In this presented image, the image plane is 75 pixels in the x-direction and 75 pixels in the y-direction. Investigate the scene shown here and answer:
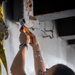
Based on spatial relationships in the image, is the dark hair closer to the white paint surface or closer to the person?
the person

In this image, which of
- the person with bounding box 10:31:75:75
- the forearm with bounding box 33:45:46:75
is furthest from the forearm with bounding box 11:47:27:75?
the forearm with bounding box 33:45:46:75

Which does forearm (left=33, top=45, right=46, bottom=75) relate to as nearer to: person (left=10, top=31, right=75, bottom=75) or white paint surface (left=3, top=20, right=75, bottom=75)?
person (left=10, top=31, right=75, bottom=75)

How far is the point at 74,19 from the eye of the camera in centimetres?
298

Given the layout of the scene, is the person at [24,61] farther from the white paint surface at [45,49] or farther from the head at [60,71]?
the white paint surface at [45,49]

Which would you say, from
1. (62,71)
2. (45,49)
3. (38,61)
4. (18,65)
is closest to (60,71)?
(62,71)

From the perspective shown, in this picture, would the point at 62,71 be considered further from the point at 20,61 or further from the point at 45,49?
the point at 45,49

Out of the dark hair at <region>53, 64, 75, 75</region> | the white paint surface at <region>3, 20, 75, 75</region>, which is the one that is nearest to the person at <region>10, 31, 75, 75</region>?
the dark hair at <region>53, 64, 75, 75</region>

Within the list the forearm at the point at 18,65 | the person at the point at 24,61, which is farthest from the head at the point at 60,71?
the forearm at the point at 18,65

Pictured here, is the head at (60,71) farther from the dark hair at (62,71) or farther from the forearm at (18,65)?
the forearm at (18,65)

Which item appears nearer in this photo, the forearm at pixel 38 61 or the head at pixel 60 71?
the head at pixel 60 71

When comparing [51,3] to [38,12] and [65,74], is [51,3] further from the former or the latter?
[65,74]

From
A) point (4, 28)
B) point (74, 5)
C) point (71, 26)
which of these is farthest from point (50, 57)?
point (4, 28)

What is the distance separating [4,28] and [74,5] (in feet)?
2.57

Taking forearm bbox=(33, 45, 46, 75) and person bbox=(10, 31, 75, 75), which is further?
forearm bbox=(33, 45, 46, 75)
